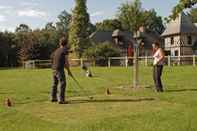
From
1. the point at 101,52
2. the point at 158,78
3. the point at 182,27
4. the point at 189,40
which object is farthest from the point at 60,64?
the point at 189,40

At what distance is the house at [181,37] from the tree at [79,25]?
13733 mm

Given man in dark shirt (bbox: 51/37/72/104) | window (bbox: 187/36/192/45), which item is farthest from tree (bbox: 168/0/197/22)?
window (bbox: 187/36/192/45)

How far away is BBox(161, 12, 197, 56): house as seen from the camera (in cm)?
7879

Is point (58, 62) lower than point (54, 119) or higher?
higher

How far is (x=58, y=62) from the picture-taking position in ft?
50.0

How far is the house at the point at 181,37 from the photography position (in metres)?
78.8

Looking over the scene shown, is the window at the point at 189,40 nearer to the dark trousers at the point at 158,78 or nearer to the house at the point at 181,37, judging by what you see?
the house at the point at 181,37

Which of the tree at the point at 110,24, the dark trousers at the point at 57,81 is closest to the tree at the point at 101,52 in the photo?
the dark trousers at the point at 57,81

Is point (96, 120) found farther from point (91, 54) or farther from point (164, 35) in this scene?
point (164, 35)

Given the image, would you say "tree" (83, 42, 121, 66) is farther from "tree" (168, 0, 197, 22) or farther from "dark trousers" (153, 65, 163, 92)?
"dark trousers" (153, 65, 163, 92)

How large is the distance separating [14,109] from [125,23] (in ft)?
339

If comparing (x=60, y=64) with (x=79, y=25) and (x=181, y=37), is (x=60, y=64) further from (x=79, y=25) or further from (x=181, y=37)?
(x=79, y=25)

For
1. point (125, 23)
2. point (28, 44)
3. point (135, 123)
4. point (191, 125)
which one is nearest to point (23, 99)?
point (135, 123)

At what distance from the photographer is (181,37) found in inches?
3123
